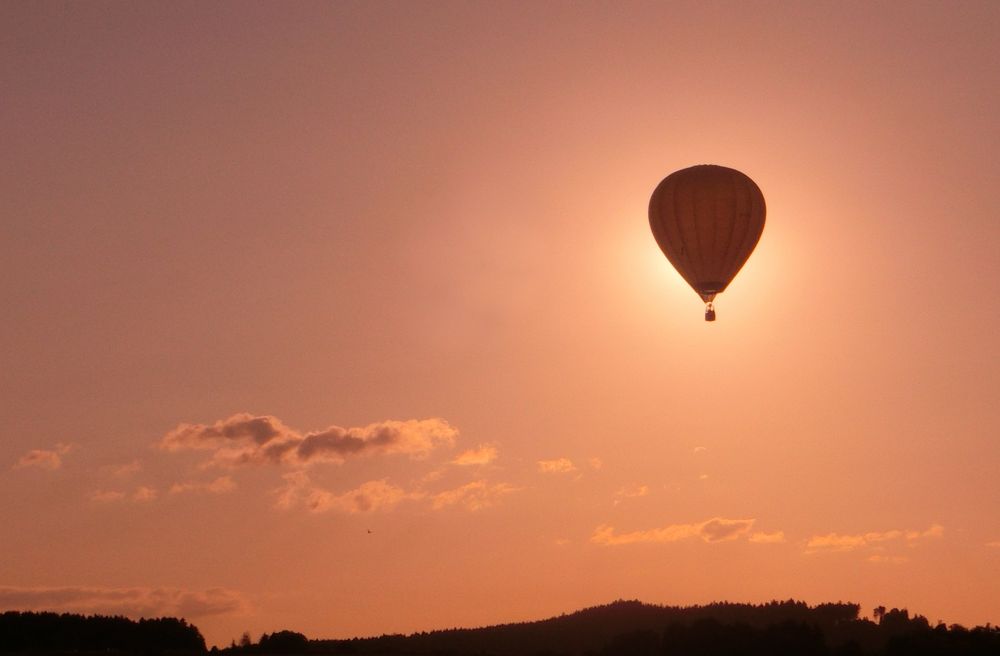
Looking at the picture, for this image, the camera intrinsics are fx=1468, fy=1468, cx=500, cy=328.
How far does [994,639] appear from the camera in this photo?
92.6m

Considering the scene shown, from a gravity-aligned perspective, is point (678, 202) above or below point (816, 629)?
above

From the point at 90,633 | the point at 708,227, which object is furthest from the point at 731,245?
the point at 90,633

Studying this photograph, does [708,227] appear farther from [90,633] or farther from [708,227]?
[90,633]

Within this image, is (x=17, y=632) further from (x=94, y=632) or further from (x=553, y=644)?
(x=553, y=644)

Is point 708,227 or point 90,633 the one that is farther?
point 90,633

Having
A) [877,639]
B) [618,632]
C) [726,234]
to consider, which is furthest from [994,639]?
[726,234]

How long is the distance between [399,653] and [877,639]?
40750 mm

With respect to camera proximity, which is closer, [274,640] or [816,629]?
[274,640]

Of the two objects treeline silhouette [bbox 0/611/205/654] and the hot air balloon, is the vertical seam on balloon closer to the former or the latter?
the hot air balloon

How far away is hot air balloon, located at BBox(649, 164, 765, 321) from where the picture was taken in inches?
2549

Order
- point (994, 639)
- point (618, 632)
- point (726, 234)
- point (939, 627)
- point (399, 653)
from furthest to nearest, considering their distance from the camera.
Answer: point (618, 632) < point (939, 627) < point (994, 639) < point (399, 653) < point (726, 234)

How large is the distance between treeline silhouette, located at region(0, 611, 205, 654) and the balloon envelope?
141 ft

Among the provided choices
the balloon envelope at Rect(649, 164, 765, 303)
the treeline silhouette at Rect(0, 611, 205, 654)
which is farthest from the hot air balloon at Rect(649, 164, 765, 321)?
the treeline silhouette at Rect(0, 611, 205, 654)

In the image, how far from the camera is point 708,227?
64.8 m
